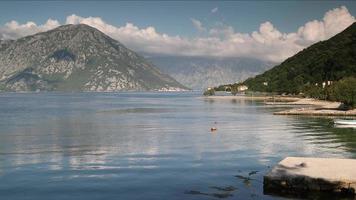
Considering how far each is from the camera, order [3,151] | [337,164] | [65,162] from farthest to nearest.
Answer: [3,151] → [65,162] → [337,164]

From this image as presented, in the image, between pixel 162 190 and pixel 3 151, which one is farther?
→ pixel 3 151

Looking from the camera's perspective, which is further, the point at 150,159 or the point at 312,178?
the point at 150,159

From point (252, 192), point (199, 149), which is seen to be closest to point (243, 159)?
point (199, 149)

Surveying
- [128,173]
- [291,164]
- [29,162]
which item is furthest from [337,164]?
[29,162]

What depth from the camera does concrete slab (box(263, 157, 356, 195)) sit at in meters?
43.2

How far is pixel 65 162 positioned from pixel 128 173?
12455 millimetres

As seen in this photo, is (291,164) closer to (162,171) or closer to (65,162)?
(162,171)

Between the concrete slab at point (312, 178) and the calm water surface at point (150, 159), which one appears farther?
the calm water surface at point (150, 159)

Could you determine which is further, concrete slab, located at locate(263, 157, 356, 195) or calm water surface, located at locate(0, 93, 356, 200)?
calm water surface, located at locate(0, 93, 356, 200)

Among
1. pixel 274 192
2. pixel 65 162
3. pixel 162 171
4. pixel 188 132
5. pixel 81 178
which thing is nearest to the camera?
pixel 274 192

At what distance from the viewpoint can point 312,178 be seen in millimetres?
44438

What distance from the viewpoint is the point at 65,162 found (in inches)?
2547

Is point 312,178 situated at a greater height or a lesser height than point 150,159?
greater

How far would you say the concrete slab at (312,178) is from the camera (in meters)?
43.2
